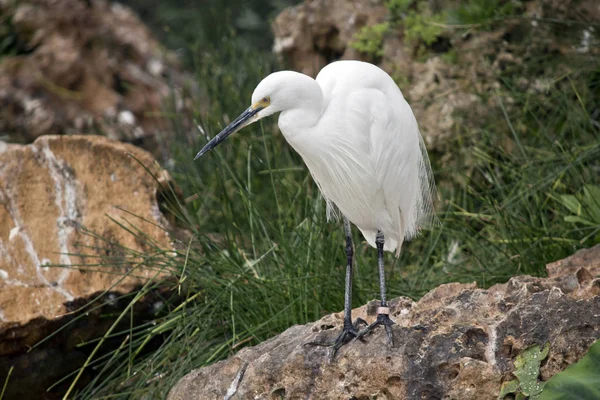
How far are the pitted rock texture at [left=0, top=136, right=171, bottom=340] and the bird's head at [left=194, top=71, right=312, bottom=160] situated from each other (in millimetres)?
707

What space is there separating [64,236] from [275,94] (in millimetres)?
1117

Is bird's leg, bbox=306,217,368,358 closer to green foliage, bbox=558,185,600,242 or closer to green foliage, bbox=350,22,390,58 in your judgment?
green foliage, bbox=558,185,600,242

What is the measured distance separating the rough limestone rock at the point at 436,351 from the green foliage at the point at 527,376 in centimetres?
2

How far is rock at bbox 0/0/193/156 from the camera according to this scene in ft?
16.1

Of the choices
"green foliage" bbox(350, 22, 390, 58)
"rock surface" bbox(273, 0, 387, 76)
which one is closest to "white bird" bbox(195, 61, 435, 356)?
"green foliage" bbox(350, 22, 390, 58)

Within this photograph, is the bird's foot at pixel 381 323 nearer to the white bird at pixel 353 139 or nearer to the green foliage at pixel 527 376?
the white bird at pixel 353 139

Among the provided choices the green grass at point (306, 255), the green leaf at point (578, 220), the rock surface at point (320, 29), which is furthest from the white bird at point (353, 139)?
the rock surface at point (320, 29)

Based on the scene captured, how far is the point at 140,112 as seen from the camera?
5184 mm

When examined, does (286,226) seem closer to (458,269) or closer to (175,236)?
(175,236)

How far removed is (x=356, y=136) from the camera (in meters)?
2.20

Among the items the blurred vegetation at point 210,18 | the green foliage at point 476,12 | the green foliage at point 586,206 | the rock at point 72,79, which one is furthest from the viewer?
the blurred vegetation at point 210,18

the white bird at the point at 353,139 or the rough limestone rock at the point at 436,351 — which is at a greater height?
the white bird at the point at 353,139

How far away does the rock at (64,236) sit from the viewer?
258 cm

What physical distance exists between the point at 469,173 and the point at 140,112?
2.48 m
